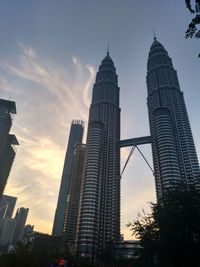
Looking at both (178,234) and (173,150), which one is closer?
(178,234)

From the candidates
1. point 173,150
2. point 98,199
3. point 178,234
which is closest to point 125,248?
point 98,199

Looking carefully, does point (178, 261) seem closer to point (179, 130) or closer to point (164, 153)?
point (164, 153)

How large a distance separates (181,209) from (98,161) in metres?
141

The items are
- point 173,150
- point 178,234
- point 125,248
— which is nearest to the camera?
point 178,234

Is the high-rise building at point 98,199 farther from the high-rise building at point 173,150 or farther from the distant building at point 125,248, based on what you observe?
the high-rise building at point 173,150

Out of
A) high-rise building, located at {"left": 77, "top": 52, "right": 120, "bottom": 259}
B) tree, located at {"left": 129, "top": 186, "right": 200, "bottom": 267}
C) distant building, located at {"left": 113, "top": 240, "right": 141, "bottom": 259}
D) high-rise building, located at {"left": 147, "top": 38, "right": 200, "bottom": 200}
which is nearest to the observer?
tree, located at {"left": 129, "top": 186, "right": 200, "bottom": 267}

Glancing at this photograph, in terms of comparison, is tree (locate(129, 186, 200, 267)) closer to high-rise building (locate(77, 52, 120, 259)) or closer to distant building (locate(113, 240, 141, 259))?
high-rise building (locate(77, 52, 120, 259))

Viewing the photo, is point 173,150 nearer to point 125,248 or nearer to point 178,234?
point 125,248

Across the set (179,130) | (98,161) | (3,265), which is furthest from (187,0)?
(179,130)

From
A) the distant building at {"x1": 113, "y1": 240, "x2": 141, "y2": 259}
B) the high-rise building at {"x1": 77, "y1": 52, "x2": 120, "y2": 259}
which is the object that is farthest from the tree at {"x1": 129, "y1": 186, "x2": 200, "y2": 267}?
the distant building at {"x1": 113, "y1": 240, "x2": 141, "y2": 259}

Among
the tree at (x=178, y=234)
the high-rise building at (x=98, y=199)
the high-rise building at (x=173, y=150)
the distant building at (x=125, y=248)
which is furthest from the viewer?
the high-rise building at (x=173, y=150)

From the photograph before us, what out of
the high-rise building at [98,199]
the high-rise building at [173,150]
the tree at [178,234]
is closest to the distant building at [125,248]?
the high-rise building at [98,199]

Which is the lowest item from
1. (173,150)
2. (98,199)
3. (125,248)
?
(125,248)

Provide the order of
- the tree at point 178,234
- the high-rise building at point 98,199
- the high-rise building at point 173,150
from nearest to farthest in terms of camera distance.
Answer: the tree at point 178,234
the high-rise building at point 98,199
the high-rise building at point 173,150
